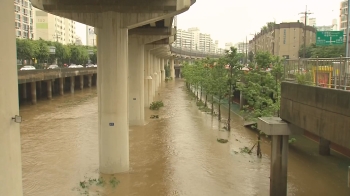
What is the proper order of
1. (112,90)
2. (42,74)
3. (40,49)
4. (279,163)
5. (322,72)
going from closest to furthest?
(322,72) < (279,163) < (112,90) < (42,74) < (40,49)

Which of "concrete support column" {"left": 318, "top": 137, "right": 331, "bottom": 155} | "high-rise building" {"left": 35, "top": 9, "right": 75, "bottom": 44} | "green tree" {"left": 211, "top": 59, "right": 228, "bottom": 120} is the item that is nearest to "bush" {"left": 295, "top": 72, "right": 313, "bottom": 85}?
"concrete support column" {"left": 318, "top": 137, "right": 331, "bottom": 155}

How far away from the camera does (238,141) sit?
70.1 feet

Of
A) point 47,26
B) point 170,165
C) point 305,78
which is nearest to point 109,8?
point 170,165

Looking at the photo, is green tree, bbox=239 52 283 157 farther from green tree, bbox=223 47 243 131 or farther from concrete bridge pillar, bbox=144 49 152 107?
concrete bridge pillar, bbox=144 49 152 107

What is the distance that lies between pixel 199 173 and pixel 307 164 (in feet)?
17.1

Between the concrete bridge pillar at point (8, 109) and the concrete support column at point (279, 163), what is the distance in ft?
22.5

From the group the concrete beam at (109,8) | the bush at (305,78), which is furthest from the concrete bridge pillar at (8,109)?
the bush at (305,78)

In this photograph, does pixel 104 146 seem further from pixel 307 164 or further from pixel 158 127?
pixel 158 127

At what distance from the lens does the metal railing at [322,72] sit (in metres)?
8.93

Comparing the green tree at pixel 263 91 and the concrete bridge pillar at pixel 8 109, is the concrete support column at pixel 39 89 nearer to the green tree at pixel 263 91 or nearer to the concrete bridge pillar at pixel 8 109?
the green tree at pixel 263 91

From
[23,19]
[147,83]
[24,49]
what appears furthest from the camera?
[23,19]

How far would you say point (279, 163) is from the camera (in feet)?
35.6

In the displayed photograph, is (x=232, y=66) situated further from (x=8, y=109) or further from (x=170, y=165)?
(x=8, y=109)

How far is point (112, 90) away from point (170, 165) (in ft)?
14.1
